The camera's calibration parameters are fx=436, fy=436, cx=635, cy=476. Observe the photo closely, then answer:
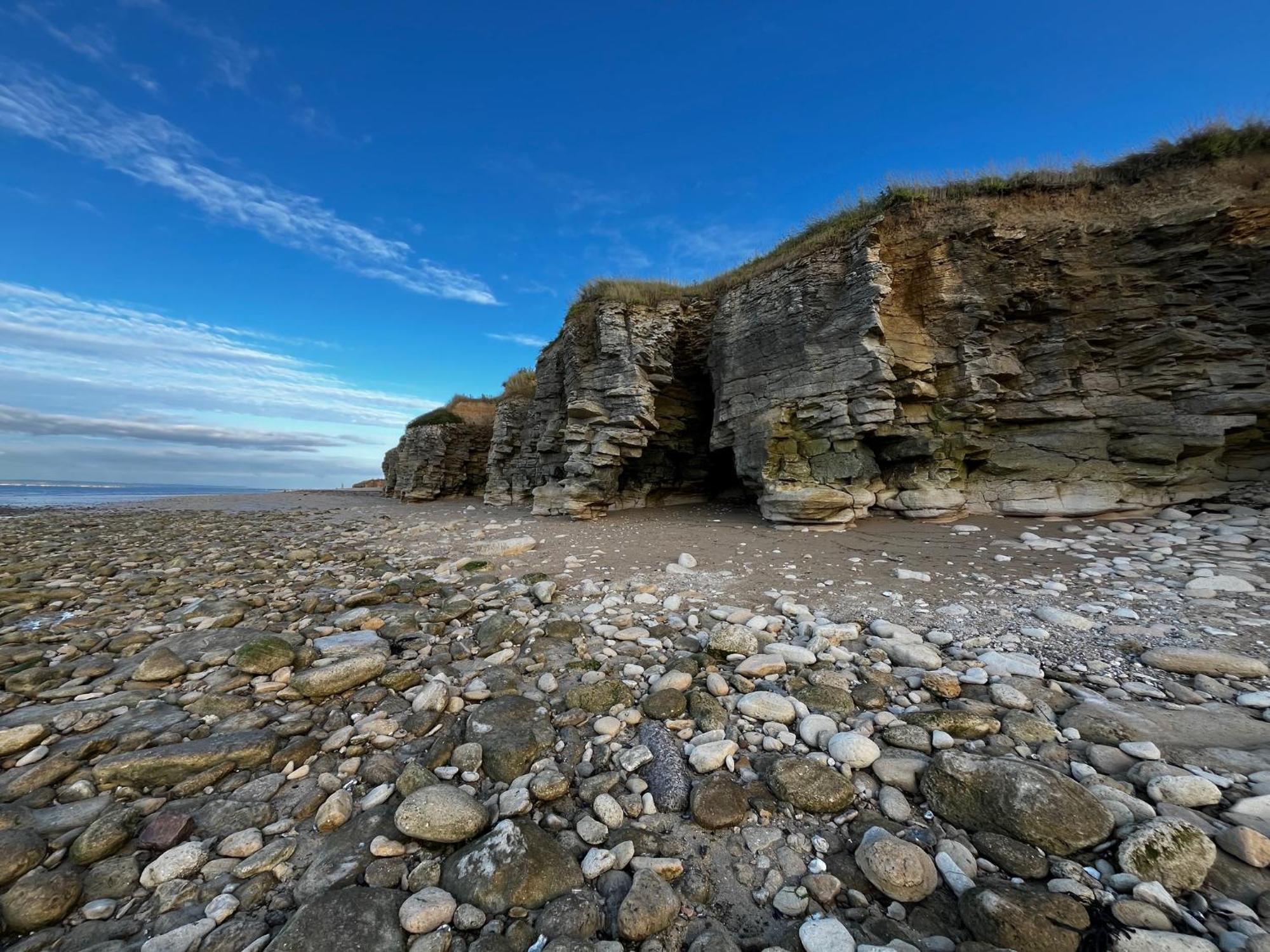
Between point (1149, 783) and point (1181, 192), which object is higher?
point (1181, 192)

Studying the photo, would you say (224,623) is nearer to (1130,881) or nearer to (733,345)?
(1130,881)

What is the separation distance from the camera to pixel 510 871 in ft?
6.75

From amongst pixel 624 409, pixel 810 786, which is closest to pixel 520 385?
pixel 624 409

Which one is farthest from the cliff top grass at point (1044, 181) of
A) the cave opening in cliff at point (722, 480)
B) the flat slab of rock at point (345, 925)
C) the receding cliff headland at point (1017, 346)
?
the flat slab of rock at point (345, 925)

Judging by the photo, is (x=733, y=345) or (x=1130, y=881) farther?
(x=733, y=345)

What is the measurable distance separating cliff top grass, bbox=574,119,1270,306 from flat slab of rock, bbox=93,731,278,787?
12823 mm

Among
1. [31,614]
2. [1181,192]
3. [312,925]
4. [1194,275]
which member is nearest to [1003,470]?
[1194,275]

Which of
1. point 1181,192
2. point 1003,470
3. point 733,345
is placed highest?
point 1181,192

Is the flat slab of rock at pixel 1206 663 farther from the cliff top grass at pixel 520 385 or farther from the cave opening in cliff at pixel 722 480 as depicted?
the cliff top grass at pixel 520 385

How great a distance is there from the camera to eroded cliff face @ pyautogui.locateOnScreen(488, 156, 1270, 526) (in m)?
8.25

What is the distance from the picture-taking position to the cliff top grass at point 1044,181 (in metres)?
8.82

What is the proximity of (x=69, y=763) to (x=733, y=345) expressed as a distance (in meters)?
12.5

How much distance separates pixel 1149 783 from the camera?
93.1 inches

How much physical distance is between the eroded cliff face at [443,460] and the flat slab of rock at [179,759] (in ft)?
77.5
